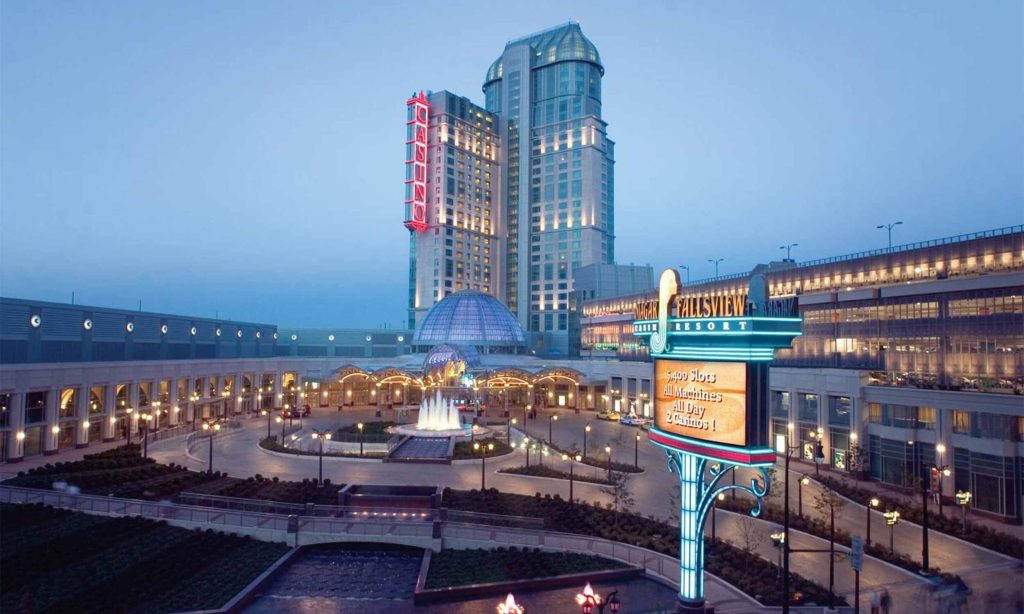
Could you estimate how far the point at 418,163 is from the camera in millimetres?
135750

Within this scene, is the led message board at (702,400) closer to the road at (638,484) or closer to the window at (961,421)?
the road at (638,484)

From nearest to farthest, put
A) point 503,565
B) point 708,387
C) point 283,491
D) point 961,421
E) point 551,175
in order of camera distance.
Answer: point 708,387
point 503,565
point 283,491
point 961,421
point 551,175

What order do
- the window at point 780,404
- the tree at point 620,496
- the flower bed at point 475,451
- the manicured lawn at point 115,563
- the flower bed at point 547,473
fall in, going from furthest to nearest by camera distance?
the window at point 780,404
the flower bed at point 475,451
the flower bed at point 547,473
the tree at point 620,496
the manicured lawn at point 115,563

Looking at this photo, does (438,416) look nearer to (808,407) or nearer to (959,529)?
(808,407)

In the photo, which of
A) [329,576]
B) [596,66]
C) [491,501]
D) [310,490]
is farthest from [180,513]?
[596,66]

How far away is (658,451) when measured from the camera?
5800 cm

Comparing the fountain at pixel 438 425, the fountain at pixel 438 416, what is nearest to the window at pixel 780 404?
the fountain at pixel 438 425

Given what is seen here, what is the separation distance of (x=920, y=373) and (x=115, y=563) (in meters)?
57.4

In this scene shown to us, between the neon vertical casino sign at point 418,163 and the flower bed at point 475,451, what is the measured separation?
87.0 meters

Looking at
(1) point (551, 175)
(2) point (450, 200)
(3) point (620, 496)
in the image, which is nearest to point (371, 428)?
(3) point (620, 496)

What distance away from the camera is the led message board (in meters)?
20.0

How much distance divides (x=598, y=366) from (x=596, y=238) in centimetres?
6279

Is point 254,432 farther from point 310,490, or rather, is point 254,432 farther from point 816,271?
point 816,271

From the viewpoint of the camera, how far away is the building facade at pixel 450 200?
139000mm
